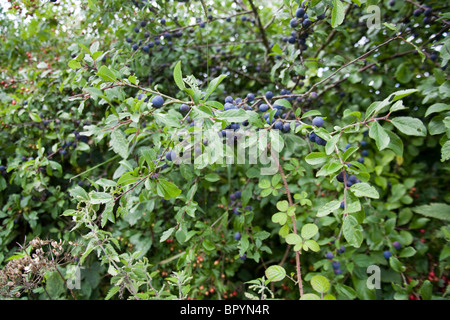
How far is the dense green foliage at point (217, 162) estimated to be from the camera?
996 millimetres

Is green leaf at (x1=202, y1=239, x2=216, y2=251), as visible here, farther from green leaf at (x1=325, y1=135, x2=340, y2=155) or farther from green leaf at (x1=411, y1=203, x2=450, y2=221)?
green leaf at (x1=411, y1=203, x2=450, y2=221)

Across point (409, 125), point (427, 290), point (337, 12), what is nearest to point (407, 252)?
point (427, 290)

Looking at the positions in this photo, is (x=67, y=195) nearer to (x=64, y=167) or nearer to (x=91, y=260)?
(x=64, y=167)

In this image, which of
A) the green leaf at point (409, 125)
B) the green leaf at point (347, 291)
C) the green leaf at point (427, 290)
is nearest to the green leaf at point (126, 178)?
the green leaf at point (409, 125)

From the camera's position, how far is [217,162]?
3.09ft

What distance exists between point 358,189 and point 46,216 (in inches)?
63.9

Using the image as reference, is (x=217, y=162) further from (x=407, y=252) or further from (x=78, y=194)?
(x=407, y=252)

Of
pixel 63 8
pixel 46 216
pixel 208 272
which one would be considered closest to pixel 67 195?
pixel 46 216

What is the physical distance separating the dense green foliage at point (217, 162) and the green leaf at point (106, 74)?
0.12 ft

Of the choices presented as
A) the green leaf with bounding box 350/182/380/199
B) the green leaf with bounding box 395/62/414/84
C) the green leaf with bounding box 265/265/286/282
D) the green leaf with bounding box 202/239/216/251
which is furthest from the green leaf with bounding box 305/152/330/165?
the green leaf with bounding box 395/62/414/84

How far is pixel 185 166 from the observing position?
3.52 ft

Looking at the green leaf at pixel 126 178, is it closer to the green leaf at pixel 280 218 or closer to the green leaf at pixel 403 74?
the green leaf at pixel 280 218

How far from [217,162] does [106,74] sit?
439mm

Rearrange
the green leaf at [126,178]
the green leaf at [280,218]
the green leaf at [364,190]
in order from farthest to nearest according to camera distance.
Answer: the green leaf at [280,218] → the green leaf at [126,178] → the green leaf at [364,190]
